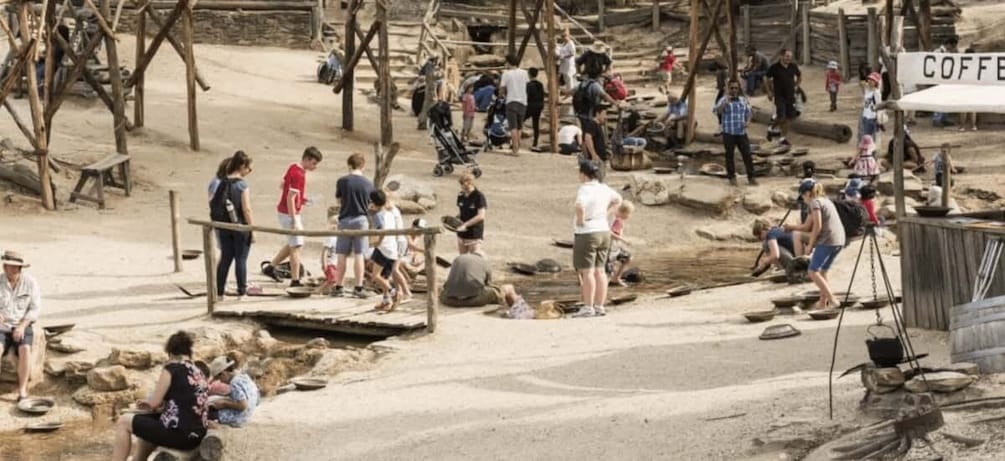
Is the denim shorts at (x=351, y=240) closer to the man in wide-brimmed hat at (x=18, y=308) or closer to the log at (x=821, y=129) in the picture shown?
the man in wide-brimmed hat at (x=18, y=308)

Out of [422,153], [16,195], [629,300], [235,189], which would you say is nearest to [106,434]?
[235,189]

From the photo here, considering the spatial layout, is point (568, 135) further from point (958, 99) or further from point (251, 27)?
point (958, 99)

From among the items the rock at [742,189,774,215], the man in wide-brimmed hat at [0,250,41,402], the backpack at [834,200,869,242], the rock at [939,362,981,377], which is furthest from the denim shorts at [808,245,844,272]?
the rock at [742,189,774,215]

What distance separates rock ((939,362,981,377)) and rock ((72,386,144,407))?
22.3 feet

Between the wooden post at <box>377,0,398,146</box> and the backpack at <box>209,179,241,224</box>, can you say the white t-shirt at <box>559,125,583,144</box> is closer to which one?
the wooden post at <box>377,0,398,146</box>

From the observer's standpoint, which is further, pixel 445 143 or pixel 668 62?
pixel 668 62

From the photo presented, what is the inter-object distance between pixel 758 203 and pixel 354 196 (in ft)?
23.9

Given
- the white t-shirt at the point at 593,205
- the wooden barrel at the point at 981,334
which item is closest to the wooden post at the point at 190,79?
the white t-shirt at the point at 593,205

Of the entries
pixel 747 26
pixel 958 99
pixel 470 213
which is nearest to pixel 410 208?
pixel 470 213

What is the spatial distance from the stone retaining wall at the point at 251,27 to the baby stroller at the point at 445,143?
9828mm

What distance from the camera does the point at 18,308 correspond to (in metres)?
16.2

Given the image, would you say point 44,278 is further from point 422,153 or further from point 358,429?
point 422,153

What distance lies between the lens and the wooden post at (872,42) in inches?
1315

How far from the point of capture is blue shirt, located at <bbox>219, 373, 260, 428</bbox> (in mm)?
13961
